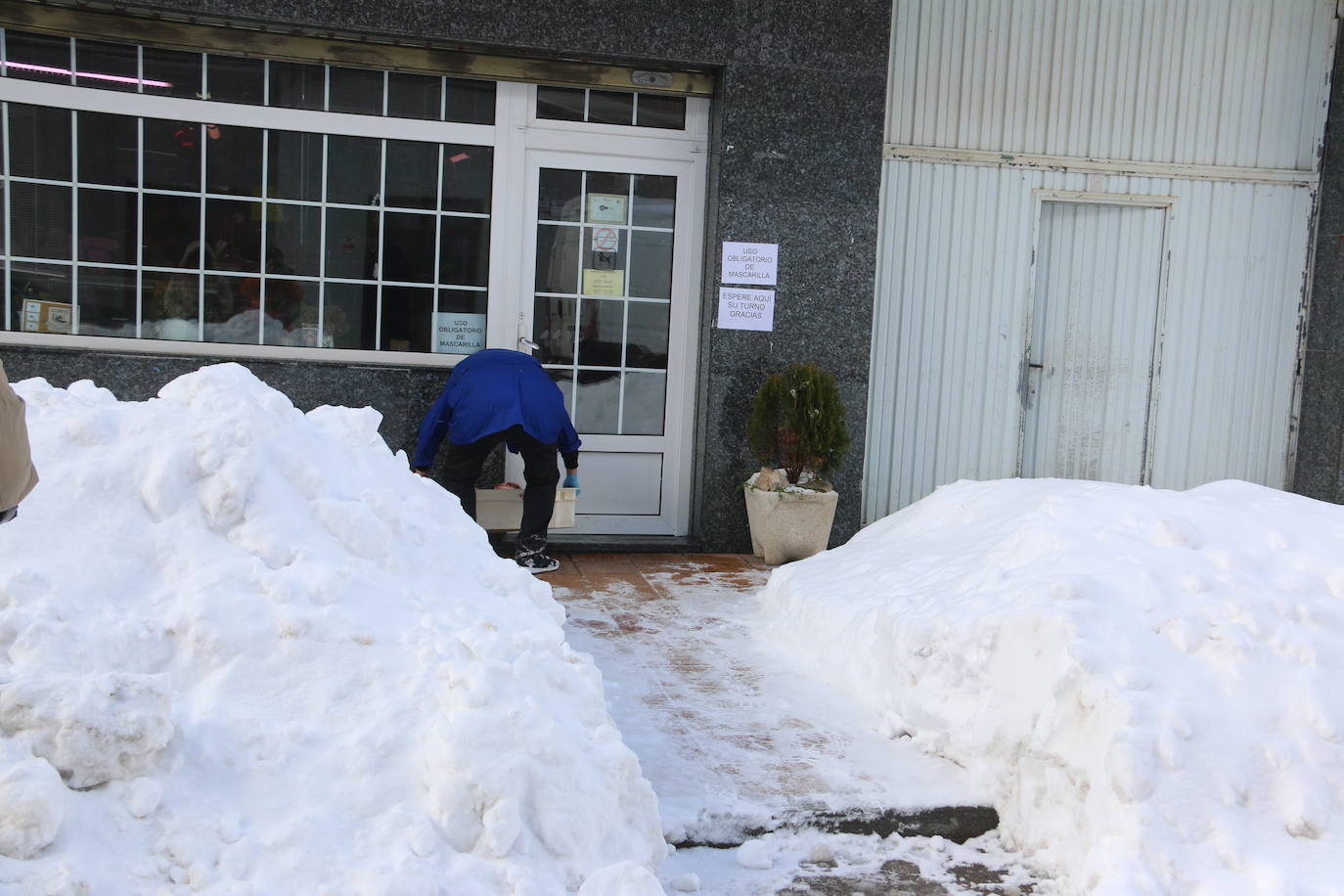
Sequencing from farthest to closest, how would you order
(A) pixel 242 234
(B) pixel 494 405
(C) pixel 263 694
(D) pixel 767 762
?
(A) pixel 242 234
(B) pixel 494 405
(D) pixel 767 762
(C) pixel 263 694

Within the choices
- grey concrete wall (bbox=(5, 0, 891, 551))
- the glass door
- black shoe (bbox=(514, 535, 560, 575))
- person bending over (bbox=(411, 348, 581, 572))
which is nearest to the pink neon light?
grey concrete wall (bbox=(5, 0, 891, 551))

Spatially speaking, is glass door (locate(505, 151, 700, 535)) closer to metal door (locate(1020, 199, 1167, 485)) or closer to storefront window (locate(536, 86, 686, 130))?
storefront window (locate(536, 86, 686, 130))

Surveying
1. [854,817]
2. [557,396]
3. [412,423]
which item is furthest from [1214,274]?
[854,817]

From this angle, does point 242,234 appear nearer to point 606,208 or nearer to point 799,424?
point 606,208

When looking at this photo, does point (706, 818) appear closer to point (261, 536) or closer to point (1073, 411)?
point (261, 536)

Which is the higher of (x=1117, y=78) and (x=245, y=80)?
(x=1117, y=78)

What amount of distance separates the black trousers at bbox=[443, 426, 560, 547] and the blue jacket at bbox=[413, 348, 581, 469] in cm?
8

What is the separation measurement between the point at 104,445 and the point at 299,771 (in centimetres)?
142

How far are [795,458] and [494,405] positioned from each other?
1886 mm

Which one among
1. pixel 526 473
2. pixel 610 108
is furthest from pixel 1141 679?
pixel 610 108

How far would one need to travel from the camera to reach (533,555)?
6.72 metres

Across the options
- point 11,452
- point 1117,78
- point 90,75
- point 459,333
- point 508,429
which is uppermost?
point 1117,78

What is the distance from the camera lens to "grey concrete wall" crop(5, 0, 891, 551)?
278 inches

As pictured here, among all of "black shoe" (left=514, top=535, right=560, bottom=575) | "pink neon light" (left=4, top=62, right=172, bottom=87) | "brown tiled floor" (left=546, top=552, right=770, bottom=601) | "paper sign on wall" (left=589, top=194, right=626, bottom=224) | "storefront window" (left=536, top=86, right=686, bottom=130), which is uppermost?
"storefront window" (left=536, top=86, right=686, bottom=130)
